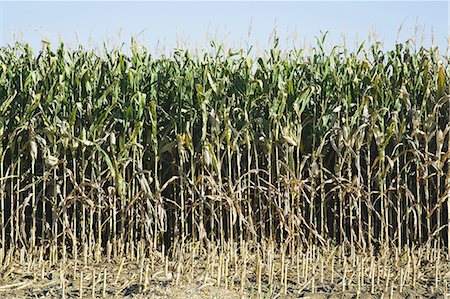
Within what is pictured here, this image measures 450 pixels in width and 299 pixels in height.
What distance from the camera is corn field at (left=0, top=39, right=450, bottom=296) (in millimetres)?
6008

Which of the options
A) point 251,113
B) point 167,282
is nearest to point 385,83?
point 251,113

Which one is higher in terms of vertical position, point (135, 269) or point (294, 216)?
point (294, 216)

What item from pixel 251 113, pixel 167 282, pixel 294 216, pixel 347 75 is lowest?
pixel 167 282

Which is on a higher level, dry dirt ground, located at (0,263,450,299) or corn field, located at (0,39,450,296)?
corn field, located at (0,39,450,296)

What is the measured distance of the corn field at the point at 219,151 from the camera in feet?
19.7

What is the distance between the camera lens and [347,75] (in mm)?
6402

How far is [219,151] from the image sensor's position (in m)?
6.13

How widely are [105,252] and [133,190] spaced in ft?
2.50

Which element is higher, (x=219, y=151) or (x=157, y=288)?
(x=219, y=151)

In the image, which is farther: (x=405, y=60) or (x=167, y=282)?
(x=405, y=60)

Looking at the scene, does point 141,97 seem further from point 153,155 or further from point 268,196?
point 268,196

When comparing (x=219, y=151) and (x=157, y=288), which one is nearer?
(x=157, y=288)

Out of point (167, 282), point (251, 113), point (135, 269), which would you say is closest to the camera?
point (167, 282)

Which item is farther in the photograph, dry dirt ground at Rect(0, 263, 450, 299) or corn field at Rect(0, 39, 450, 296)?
corn field at Rect(0, 39, 450, 296)
